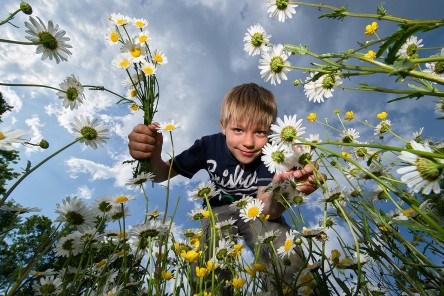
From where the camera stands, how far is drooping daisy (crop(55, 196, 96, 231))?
1119 millimetres

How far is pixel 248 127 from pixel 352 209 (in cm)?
153

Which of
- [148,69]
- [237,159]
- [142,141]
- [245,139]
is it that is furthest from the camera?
[237,159]

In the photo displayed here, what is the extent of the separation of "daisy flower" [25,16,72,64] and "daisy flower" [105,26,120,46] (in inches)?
19.3

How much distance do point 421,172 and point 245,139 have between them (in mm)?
1975

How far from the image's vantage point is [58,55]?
1.28 metres

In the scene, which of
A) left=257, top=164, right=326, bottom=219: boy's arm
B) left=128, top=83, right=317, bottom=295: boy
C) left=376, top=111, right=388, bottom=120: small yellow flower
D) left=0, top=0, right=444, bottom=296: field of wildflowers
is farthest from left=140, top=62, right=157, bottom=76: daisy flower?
left=376, top=111, right=388, bottom=120: small yellow flower

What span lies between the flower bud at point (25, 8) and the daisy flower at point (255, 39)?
925 millimetres

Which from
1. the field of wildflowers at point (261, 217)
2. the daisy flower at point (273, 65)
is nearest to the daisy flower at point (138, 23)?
the field of wildflowers at point (261, 217)

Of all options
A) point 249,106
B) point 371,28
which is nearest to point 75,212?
point 371,28

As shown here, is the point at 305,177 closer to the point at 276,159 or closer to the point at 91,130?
the point at 276,159

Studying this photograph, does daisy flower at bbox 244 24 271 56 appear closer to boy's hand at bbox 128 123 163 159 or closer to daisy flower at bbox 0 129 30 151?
boy's hand at bbox 128 123 163 159

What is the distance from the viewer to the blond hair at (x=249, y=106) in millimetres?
2768

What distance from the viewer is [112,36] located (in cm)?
176

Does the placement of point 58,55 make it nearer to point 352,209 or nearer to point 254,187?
point 352,209
